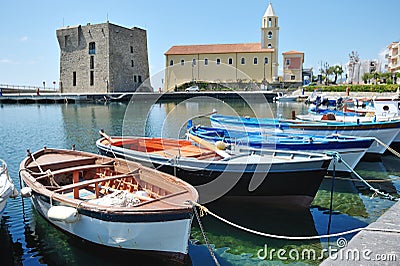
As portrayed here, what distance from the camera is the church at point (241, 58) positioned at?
193ft

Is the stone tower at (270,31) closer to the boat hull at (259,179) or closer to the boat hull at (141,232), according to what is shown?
the boat hull at (259,179)

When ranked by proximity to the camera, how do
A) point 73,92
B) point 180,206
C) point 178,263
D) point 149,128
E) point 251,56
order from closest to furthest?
1. point 180,206
2. point 178,263
3. point 149,128
4. point 73,92
5. point 251,56

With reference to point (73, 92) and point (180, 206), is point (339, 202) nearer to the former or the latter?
point (180, 206)

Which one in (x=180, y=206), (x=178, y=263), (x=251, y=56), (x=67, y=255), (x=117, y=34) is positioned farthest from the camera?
(x=251, y=56)

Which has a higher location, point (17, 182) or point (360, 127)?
point (360, 127)

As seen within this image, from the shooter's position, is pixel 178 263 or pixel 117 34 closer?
pixel 178 263

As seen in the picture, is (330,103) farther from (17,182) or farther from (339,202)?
(17,182)

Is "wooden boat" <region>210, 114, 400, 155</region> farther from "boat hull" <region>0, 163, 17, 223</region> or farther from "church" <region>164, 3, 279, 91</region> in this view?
"church" <region>164, 3, 279, 91</region>

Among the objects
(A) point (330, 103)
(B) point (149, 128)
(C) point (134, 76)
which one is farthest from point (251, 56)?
(B) point (149, 128)

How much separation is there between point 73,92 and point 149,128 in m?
37.3

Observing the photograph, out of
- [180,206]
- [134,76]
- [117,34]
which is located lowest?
[180,206]

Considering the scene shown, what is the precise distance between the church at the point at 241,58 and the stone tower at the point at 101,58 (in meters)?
7.05

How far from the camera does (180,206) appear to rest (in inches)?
193

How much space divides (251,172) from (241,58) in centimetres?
5456
